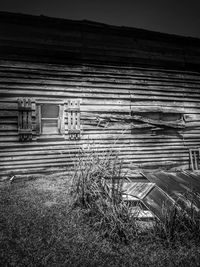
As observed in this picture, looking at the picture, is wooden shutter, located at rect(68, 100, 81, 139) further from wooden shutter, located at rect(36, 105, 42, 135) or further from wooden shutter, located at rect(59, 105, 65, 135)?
wooden shutter, located at rect(36, 105, 42, 135)

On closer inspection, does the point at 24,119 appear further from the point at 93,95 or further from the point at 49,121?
the point at 93,95

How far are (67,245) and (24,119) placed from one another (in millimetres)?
4243

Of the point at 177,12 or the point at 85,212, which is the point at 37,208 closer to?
the point at 85,212

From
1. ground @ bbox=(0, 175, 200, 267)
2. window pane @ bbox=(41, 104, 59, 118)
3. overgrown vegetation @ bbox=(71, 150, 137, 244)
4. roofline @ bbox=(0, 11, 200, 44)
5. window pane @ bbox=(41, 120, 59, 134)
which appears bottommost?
ground @ bbox=(0, 175, 200, 267)

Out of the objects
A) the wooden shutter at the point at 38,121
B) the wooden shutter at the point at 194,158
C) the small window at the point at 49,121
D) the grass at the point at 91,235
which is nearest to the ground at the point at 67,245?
the grass at the point at 91,235

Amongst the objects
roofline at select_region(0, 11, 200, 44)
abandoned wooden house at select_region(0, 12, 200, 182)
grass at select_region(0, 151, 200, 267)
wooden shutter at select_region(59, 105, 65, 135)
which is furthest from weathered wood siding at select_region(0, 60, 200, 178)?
grass at select_region(0, 151, 200, 267)

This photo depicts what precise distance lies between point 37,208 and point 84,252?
5.24 feet

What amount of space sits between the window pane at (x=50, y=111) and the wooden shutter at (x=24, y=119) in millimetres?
799

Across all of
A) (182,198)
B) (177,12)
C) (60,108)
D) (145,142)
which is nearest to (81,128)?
(60,108)

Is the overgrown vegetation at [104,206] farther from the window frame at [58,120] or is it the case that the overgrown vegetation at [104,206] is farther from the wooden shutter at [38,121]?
the wooden shutter at [38,121]

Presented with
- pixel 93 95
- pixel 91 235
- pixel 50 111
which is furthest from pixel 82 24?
pixel 91 235

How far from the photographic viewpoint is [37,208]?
12.4 feet

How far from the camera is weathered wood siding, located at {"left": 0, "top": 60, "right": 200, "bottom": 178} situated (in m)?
5.89

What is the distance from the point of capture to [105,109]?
6.76 meters
